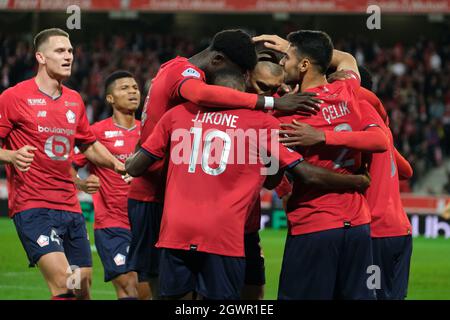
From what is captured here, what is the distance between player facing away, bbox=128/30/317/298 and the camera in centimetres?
544

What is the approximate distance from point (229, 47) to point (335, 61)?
56.8 inches

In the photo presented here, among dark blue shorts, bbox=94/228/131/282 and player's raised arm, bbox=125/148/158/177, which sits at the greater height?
player's raised arm, bbox=125/148/158/177

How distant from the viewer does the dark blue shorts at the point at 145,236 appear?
6559 millimetres

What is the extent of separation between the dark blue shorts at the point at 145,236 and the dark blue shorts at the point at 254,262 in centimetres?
70

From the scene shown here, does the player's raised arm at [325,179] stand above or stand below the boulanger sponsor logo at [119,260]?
above

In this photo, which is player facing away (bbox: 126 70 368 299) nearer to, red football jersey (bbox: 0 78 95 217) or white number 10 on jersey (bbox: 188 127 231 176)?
white number 10 on jersey (bbox: 188 127 231 176)

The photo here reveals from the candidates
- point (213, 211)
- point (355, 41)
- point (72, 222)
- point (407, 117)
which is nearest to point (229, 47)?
point (213, 211)

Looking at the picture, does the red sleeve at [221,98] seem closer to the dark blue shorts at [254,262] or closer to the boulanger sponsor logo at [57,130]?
the dark blue shorts at [254,262]

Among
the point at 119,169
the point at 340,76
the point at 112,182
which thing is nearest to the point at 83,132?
the point at 119,169

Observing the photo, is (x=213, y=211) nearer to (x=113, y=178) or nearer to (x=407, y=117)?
(x=113, y=178)

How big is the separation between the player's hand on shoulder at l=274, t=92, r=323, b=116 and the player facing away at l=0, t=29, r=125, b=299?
2729 millimetres

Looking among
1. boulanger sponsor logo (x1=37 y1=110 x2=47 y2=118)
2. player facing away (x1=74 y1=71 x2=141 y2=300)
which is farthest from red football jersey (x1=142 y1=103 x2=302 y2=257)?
player facing away (x1=74 y1=71 x2=141 y2=300)

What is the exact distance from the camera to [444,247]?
17.6 meters

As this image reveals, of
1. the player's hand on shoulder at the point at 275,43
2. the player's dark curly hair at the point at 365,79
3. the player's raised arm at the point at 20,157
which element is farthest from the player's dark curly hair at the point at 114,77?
the player's hand on shoulder at the point at 275,43
